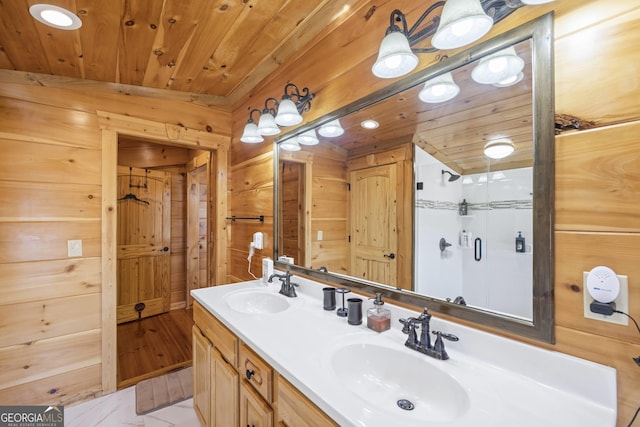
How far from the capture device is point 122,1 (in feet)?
4.56

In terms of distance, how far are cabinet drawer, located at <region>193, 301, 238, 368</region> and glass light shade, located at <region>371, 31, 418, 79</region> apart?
4.26 feet

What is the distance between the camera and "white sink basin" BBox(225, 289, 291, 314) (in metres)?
1.73

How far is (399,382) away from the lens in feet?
3.23

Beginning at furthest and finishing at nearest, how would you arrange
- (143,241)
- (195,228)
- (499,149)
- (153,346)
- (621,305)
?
(195,228) < (143,241) < (153,346) < (499,149) < (621,305)

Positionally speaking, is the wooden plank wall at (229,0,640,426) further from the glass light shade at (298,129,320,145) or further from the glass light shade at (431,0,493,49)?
the glass light shade at (298,129,320,145)

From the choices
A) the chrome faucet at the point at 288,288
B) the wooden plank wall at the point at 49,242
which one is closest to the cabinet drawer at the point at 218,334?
the chrome faucet at the point at 288,288

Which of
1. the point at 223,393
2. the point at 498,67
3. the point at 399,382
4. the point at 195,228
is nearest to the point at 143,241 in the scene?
the point at 195,228

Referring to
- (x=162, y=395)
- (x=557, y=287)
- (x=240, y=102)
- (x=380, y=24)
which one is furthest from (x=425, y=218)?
(x=162, y=395)

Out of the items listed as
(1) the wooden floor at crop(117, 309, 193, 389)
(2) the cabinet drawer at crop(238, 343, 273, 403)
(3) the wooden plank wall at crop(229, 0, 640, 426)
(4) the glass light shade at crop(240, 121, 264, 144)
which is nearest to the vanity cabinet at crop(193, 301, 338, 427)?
(2) the cabinet drawer at crop(238, 343, 273, 403)

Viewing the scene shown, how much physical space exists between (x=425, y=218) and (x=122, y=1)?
69.7 inches

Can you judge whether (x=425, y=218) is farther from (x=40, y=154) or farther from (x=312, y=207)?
(x=40, y=154)

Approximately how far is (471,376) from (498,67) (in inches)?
38.4

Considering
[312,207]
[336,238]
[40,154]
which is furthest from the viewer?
[40,154]

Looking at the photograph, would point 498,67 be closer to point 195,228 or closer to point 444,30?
point 444,30
